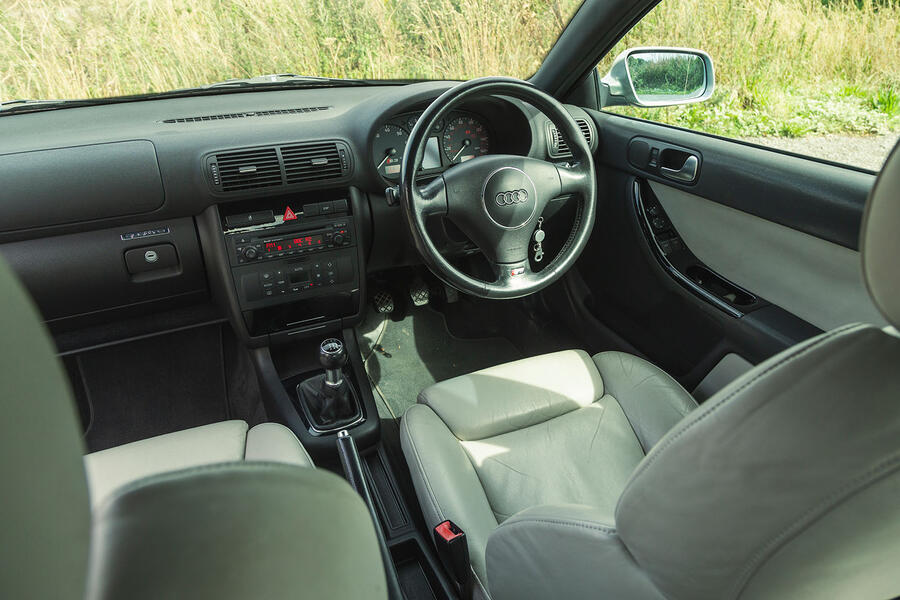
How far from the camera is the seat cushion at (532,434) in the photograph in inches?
57.4

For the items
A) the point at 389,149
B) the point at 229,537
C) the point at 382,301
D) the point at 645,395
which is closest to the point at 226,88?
the point at 389,149

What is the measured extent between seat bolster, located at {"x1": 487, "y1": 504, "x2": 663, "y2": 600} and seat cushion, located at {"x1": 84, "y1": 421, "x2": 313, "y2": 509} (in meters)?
0.49

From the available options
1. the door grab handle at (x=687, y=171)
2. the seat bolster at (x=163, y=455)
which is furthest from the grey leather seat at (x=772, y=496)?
the door grab handle at (x=687, y=171)

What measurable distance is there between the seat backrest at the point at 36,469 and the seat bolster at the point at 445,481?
106cm

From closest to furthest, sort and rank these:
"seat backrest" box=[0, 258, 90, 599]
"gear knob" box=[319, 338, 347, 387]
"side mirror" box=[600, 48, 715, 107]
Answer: "seat backrest" box=[0, 258, 90, 599] → "gear knob" box=[319, 338, 347, 387] → "side mirror" box=[600, 48, 715, 107]

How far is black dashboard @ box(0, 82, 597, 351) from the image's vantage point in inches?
68.8

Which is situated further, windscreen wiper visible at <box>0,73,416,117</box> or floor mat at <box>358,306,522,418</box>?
floor mat at <box>358,306,522,418</box>

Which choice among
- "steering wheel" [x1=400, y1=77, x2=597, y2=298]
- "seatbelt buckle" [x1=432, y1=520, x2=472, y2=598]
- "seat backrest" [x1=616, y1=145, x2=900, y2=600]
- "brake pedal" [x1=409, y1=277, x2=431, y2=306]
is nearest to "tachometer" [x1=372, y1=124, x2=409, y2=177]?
"steering wheel" [x1=400, y1=77, x2=597, y2=298]

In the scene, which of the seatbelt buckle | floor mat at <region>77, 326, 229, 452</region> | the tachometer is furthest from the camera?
floor mat at <region>77, 326, 229, 452</region>

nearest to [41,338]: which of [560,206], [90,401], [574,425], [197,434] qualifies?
[197,434]

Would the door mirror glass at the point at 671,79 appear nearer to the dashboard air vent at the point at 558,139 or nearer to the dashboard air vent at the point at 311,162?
the dashboard air vent at the point at 558,139

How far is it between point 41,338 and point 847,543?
72 cm

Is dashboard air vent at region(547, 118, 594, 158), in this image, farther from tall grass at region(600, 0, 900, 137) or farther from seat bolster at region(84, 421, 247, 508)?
seat bolster at region(84, 421, 247, 508)

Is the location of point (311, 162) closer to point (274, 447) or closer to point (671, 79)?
point (274, 447)
